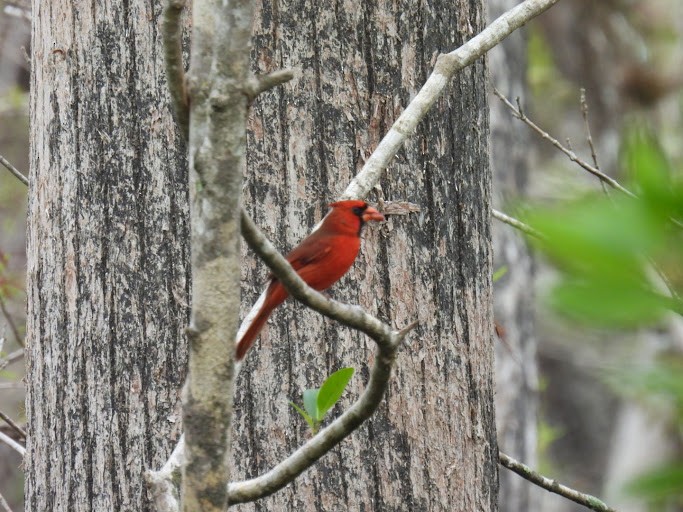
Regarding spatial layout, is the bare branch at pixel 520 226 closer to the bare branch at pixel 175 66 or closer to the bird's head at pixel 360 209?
the bird's head at pixel 360 209

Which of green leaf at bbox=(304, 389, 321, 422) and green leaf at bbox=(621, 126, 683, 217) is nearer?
green leaf at bbox=(621, 126, 683, 217)

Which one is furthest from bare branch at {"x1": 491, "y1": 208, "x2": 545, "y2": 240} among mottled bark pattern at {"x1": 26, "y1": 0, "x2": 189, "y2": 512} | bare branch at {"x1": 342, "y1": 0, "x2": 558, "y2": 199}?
mottled bark pattern at {"x1": 26, "y1": 0, "x2": 189, "y2": 512}

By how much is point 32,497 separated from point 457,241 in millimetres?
1186

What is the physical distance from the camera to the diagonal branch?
1198 millimetres

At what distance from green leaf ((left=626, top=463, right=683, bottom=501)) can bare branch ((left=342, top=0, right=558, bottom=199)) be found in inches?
51.0

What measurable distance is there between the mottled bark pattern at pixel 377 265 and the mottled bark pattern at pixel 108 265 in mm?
191

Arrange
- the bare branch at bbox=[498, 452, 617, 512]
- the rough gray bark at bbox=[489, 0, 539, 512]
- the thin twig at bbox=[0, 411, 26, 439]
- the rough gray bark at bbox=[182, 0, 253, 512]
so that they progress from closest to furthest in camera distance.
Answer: the rough gray bark at bbox=[182, 0, 253, 512], the bare branch at bbox=[498, 452, 617, 512], the thin twig at bbox=[0, 411, 26, 439], the rough gray bark at bbox=[489, 0, 539, 512]

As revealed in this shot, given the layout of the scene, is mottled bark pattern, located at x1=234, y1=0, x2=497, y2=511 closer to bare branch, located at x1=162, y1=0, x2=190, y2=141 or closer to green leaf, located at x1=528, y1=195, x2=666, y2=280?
bare branch, located at x1=162, y1=0, x2=190, y2=141

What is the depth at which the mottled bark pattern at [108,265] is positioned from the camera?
6.99ft

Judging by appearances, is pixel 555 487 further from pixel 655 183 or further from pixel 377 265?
pixel 655 183

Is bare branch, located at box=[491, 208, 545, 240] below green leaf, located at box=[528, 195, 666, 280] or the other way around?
the other way around

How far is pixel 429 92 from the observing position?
74.4 inches

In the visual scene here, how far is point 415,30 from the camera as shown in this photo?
2.30 metres

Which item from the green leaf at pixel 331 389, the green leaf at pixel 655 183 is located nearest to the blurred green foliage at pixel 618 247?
the green leaf at pixel 655 183
